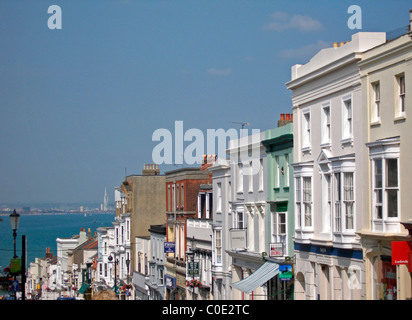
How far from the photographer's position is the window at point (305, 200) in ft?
107

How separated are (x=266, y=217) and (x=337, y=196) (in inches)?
403

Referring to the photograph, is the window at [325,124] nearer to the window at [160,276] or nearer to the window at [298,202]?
the window at [298,202]

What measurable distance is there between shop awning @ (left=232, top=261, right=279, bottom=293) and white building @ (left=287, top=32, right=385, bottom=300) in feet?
5.11

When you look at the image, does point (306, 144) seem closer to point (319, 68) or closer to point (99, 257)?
point (319, 68)

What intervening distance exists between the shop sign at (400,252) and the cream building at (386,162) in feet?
1.13

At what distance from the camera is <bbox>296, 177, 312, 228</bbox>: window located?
3247 cm

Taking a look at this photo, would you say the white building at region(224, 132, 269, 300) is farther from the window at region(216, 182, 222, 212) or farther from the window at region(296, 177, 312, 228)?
the window at region(296, 177, 312, 228)

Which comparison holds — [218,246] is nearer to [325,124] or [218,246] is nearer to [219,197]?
[219,197]

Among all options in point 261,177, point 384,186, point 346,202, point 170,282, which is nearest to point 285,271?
point 261,177

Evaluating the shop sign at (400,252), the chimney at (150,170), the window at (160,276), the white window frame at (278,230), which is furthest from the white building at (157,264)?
the shop sign at (400,252)

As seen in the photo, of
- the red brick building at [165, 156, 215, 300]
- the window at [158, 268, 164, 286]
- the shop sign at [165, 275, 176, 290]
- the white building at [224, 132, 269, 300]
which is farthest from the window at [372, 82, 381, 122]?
the window at [158, 268, 164, 286]

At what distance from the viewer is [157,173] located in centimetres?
7394

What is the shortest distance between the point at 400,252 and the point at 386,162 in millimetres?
3440
